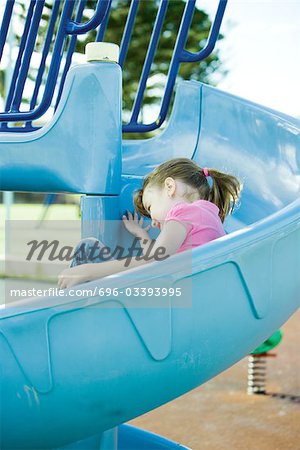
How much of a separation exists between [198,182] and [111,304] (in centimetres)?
60

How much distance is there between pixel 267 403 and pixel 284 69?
23.4 ft

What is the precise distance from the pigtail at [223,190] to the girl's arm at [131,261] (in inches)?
9.0

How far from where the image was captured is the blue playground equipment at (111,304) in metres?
1.23

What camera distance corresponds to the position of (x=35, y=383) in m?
1.23

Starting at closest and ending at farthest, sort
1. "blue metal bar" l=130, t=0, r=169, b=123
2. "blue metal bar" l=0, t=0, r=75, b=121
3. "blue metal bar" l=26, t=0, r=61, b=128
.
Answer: "blue metal bar" l=0, t=0, r=75, b=121, "blue metal bar" l=26, t=0, r=61, b=128, "blue metal bar" l=130, t=0, r=169, b=123

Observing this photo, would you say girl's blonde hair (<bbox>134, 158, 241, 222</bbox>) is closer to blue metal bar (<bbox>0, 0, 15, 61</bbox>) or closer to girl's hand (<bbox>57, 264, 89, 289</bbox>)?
girl's hand (<bbox>57, 264, 89, 289</bbox>)

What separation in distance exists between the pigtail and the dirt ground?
840mm

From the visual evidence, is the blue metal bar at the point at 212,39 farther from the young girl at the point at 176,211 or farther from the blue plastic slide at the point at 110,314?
the blue plastic slide at the point at 110,314

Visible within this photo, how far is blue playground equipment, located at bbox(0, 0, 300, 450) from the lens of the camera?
4.04 ft

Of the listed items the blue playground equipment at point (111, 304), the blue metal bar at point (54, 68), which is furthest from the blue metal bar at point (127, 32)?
the blue metal bar at point (54, 68)

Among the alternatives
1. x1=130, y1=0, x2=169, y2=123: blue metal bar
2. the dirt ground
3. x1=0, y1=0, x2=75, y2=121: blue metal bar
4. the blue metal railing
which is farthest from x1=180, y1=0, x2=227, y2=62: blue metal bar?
the dirt ground

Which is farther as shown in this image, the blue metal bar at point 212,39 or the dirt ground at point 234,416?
the dirt ground at point 234,416

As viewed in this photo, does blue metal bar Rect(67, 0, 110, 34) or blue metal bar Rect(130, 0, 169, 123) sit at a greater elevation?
blue metal bar Rect(67, 0, 110, 34)

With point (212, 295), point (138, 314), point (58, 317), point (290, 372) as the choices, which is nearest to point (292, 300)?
point (212, 295)
